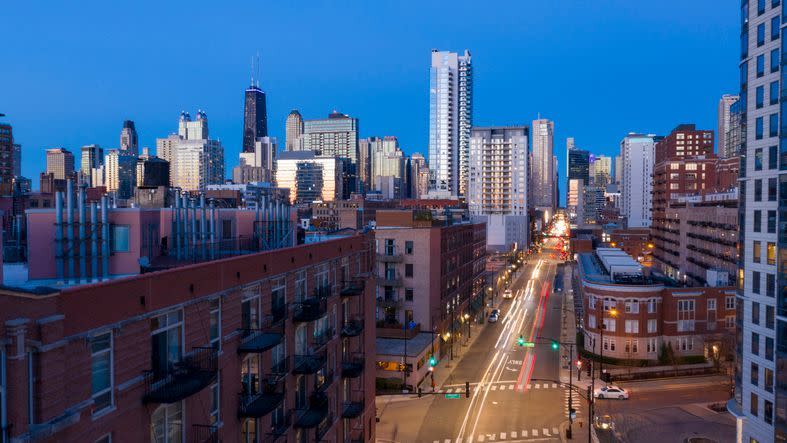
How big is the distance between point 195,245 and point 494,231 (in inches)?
6608

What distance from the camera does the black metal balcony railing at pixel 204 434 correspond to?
51.4 ft

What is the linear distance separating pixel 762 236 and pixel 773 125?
6.48m

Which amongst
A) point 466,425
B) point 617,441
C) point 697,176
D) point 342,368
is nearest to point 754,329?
point 617,441

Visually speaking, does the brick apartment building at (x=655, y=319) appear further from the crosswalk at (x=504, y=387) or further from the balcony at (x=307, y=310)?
the balcony at (x=307, y=310)

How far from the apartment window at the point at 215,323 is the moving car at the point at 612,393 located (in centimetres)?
4205

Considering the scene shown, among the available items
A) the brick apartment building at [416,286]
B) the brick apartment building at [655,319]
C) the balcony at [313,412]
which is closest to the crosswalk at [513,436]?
the brick apartment building at [416,286]

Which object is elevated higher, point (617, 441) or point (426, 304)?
point (426, 304)

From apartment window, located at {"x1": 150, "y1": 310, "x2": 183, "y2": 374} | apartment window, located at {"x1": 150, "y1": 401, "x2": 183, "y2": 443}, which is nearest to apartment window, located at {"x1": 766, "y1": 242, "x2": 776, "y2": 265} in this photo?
apartment window, located at {"x1": 150, "y1": 310, "x2": 183, "y2": 374}

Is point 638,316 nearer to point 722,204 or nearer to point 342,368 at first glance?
point 722,204

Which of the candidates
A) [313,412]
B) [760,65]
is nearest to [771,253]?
[760,65]

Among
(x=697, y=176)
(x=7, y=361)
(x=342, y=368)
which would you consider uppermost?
(x=697, y=176)

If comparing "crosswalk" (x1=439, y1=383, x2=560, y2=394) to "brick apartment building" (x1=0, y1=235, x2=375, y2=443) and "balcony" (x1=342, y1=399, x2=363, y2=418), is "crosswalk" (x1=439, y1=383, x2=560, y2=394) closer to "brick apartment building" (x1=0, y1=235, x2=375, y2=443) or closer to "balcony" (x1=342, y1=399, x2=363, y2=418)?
"balcony" (x1=342, y1=399, x2=363, y2=418)

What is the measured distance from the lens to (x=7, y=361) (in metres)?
10.3

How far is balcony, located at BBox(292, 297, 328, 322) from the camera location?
23.1m
